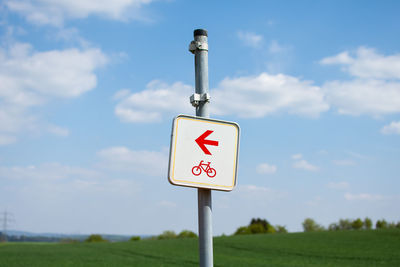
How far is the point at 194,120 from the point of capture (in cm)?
251

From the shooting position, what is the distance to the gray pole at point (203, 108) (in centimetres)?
248

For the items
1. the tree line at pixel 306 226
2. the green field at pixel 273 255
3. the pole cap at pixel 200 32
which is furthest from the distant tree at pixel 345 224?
the pole cap at pixel 200 32

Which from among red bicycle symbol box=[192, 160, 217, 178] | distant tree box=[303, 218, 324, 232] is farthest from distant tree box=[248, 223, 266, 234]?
red bicycle symbol box=[192, 160, 217, 178]

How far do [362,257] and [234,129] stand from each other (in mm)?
22060

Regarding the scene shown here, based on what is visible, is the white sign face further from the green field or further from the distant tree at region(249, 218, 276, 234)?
the distant tree at region(249, 218, 276, 234)

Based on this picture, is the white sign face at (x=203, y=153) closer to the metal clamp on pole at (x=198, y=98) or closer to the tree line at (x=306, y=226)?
the metal clamp on pole at (x=198, y=98)

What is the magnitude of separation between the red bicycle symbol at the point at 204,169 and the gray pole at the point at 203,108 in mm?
106

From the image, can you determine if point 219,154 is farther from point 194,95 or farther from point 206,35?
point 206,35

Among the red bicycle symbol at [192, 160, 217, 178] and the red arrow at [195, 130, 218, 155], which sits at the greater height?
the red arrow at [195, 130, 218, 155]

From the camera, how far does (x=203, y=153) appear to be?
98.6 inches

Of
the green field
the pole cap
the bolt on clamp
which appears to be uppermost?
the pole cap

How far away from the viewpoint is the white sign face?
8.02ft

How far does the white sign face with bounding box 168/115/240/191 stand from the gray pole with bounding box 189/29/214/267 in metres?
0.11

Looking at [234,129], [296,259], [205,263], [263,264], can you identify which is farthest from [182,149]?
[296,259]
